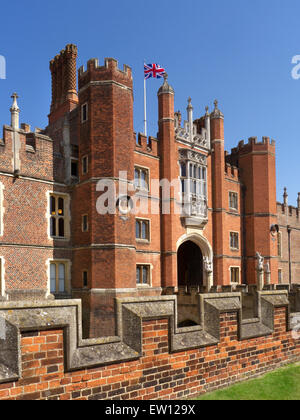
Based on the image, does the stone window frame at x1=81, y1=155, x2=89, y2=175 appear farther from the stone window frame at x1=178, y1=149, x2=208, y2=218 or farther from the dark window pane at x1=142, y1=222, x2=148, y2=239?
the stone window frame at x1=178, y1=149, x2=208, y2=218

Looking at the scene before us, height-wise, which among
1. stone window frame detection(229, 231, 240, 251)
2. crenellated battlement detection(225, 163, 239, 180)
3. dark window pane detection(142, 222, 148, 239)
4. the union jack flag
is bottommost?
stone window frame detection(229, 231, 240, 251)

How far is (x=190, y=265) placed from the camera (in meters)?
28.6

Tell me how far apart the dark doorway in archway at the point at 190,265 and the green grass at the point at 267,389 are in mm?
19919

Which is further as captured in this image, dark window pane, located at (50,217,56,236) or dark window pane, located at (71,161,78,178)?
dark window pane, located at (71,161,78,178)

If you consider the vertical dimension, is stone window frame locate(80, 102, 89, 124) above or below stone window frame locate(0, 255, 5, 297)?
above

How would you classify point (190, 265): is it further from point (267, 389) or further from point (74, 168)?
point (267, 389)

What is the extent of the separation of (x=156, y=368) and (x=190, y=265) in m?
22.9

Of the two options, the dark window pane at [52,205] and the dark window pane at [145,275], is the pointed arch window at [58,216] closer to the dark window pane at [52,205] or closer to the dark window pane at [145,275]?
the dark window pane at [52,205]

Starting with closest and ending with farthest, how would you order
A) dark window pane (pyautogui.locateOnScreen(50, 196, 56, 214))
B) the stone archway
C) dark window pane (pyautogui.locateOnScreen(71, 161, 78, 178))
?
dark window pane (pyautogui.locateOnScreen(50, 196, 56, 214)), dark window pane (pyautogui.locateOnScreen(71, 161, 78, 178)), the stone archway

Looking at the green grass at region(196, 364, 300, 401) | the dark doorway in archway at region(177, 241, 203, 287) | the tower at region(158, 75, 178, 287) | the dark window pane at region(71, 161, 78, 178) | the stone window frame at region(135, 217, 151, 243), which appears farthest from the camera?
the dark doorway in archway at region(177, 241, 203, 287)

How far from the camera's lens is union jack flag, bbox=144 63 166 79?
25.9 metres

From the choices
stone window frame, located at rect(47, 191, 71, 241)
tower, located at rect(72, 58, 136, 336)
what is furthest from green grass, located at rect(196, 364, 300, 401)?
stone window frame, located at rect(47, 191, 71, 241)

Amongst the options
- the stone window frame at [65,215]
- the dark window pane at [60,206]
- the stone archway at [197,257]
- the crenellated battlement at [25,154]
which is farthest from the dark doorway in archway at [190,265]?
the crenellated battlement at [25,154]
